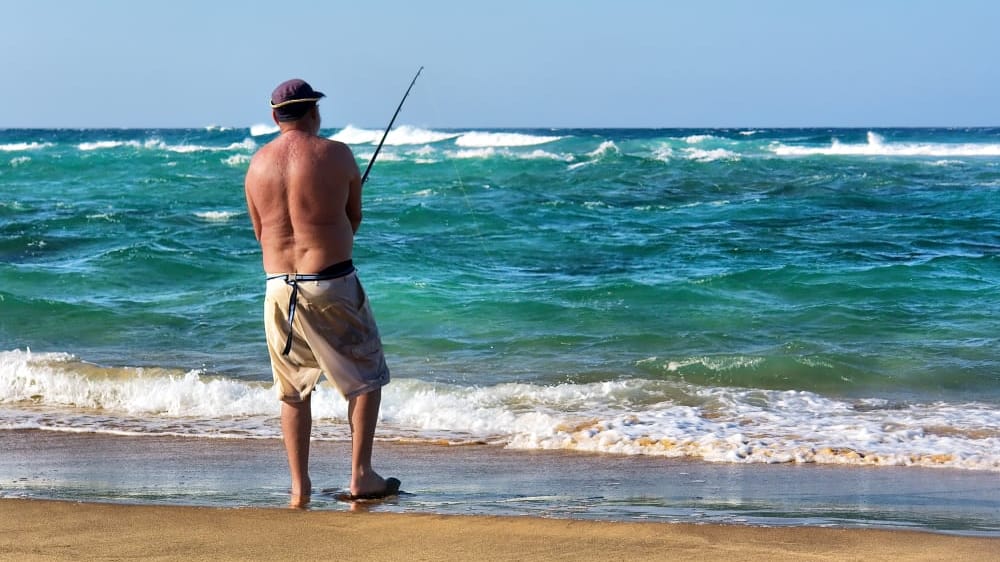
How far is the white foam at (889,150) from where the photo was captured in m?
42.7

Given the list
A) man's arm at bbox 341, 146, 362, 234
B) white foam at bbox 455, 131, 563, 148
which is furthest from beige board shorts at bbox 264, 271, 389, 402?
white foam at bbox 455, 131, 563, 148

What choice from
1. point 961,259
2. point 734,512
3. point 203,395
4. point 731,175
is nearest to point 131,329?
point 203,395

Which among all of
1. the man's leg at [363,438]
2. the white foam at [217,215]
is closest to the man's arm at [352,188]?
the man's leg at [363,438]

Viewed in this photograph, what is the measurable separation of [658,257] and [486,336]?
459cm

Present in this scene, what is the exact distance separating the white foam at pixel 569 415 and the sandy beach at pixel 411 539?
1.81m

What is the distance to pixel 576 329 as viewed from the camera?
908cm

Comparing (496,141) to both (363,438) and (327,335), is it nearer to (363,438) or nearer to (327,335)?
(363,438)

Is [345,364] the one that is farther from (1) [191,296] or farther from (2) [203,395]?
(1) [191,296]

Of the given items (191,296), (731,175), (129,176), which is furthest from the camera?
(129,176)

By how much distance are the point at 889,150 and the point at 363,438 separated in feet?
151

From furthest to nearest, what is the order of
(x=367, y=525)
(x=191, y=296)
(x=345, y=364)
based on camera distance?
(x=191, y=296), (x=345, y=364), (x=367, y=525)

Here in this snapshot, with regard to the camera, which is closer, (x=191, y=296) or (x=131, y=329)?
(x=131, y=329)

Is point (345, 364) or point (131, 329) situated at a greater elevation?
point (345, 364)

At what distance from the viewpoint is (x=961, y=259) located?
39.9 feet
